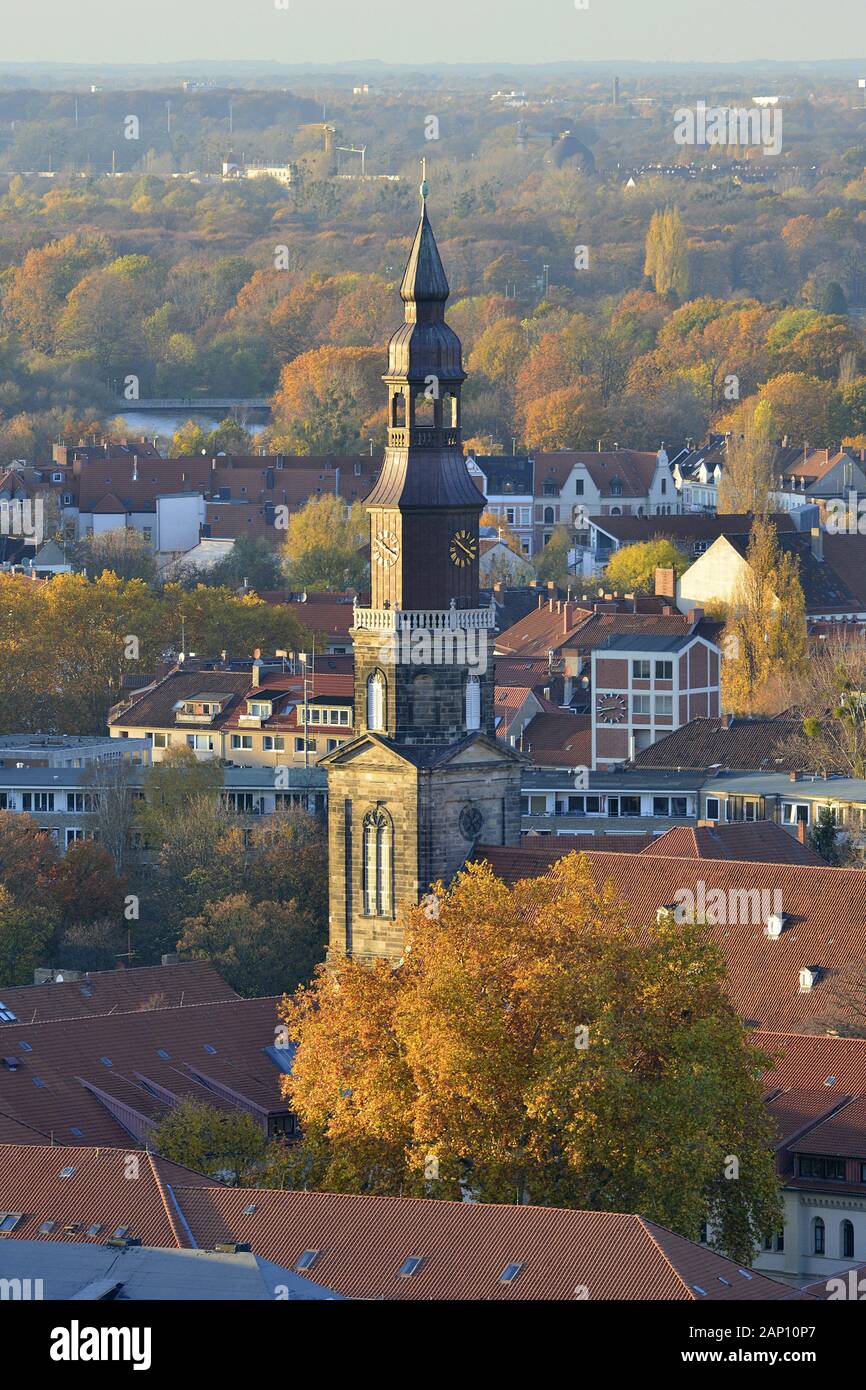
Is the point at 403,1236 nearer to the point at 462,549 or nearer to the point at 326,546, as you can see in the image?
the point at 462,549

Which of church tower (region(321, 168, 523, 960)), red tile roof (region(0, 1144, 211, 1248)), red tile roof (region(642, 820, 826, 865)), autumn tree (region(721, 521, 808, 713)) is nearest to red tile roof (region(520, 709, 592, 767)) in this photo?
autumn tree (region(721, 521, 808, 713))

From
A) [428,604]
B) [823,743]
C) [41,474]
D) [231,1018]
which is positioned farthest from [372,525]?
[41,474]

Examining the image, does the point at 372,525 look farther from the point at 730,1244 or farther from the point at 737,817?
the point at 737,817

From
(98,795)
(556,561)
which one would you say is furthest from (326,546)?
(98,795)

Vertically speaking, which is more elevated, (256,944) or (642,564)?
(256,944)

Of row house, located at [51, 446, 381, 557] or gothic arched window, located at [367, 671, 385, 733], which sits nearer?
gothic arched window, located at [367, 671, 385, 733]

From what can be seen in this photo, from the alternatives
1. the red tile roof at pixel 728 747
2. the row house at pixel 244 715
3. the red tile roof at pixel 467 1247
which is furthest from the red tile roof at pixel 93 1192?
the row house at pixel 244 715

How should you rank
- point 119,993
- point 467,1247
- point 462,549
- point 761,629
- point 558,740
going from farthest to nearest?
point 761,629 < point 558,740 < point 119,993 < point 462,549 < point 467,1247

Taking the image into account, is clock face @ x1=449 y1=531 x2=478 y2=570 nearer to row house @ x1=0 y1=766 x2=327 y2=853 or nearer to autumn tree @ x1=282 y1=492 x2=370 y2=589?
row house @ x1=0 y1=766 x2=327 y2=853
